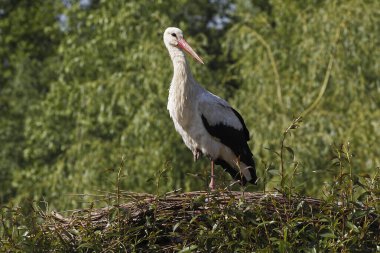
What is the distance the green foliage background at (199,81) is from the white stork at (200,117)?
1.80 metres

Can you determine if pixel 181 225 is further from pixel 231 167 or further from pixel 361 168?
pixel 361 168

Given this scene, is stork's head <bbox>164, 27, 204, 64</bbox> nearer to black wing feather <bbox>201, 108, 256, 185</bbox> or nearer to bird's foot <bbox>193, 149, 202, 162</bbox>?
black wing feather <bbox>201, 108, 256, 185</bbox>

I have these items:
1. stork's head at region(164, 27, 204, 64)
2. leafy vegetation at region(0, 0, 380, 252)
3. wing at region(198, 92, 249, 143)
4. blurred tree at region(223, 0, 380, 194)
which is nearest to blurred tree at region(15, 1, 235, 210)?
leafy vegetation at region(0, 0, 380, 252)

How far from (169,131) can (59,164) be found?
4.79 feet

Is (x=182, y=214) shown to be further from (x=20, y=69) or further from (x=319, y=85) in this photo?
(x=20, y=69)

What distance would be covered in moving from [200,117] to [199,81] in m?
4.20

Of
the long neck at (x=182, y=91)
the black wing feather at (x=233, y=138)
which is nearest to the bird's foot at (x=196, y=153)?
the black wing feather at (x=233, y=138)

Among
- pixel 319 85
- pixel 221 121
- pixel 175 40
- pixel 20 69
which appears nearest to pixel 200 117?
pixel 221 121

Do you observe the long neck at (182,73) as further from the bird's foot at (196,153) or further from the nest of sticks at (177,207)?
the nest of sticks at (177,207)

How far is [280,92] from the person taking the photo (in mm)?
11742

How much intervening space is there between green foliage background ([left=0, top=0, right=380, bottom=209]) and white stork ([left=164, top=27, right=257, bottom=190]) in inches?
70.7

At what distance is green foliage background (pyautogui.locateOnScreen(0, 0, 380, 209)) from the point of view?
36.7 ft

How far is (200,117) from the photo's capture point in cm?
806


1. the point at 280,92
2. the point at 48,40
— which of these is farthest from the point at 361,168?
the point at 48,40
